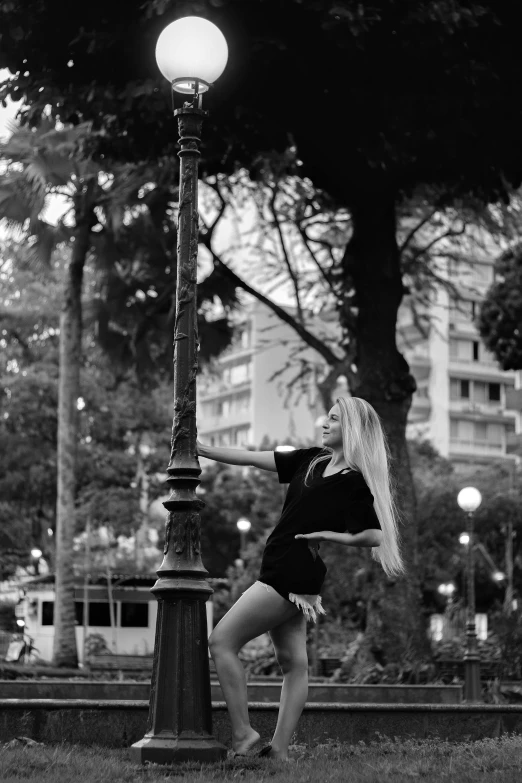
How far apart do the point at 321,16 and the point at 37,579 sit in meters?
25.1

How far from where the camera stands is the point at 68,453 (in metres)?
23.1

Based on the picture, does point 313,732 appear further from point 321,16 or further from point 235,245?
point 235,245

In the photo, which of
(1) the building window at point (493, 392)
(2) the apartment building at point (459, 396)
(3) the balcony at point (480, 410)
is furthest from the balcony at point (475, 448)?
(1) the building window at point (493, 392)

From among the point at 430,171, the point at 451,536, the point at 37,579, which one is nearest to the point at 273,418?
the point at 451,536

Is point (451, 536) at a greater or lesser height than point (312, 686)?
greater

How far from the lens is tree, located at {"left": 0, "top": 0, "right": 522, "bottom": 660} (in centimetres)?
1398

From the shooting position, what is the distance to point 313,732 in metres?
8.54

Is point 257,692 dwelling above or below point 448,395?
below

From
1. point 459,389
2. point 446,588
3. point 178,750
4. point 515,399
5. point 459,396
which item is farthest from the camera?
point 459,389

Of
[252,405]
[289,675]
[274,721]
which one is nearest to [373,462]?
[289,675]

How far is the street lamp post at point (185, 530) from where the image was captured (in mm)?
6457

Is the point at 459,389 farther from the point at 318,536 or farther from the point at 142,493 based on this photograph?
the point at 318,536

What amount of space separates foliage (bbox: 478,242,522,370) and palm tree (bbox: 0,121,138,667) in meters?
5.55

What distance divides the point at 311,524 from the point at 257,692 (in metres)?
6.64
